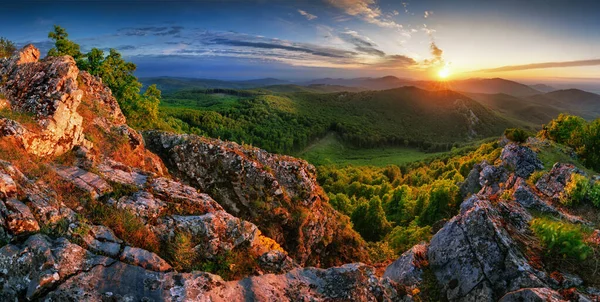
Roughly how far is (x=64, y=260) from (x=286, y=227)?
15.1m

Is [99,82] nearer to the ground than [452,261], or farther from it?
farther from it

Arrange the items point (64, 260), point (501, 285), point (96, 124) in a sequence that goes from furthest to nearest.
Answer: point (96, 124) → point (501, 285) → point (64, 260)

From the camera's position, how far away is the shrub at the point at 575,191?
1997 centimetres

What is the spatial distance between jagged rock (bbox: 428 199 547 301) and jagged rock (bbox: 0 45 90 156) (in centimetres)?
2133

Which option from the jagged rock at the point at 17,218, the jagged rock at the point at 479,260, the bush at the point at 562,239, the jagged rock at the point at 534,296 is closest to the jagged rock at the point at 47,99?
the jagged rock at the point at 17,218

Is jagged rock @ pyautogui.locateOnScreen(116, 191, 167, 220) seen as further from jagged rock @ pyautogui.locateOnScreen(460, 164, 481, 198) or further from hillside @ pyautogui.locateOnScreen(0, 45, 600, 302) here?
jagged rock @ pyautogui.locateOnScreen(460, 164, 481, 198)

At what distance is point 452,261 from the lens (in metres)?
15.2

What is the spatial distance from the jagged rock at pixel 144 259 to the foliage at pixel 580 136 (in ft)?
165

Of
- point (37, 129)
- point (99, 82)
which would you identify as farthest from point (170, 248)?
point (99, 82)

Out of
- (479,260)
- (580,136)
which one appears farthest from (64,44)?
(580,136)

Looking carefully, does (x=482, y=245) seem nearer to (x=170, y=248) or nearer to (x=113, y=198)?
(x=170, y=248)

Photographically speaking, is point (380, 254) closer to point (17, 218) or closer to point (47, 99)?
point (17, 218)

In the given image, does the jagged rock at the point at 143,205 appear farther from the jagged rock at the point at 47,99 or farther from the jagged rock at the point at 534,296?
the jagged rock at the point at 534,296

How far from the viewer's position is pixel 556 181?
22594 mm
